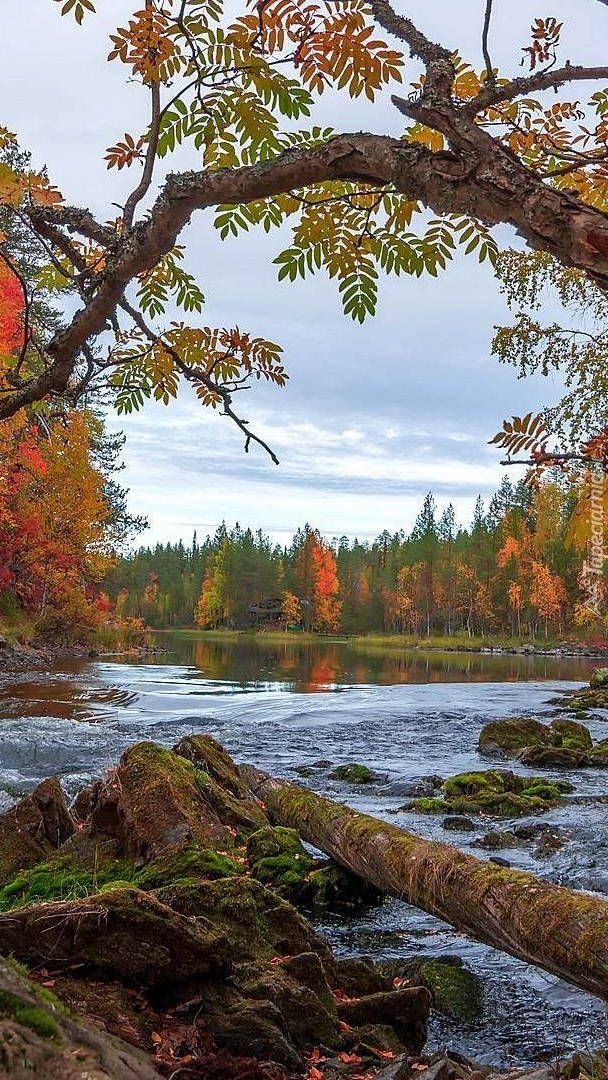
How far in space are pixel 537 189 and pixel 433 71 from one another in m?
0.68

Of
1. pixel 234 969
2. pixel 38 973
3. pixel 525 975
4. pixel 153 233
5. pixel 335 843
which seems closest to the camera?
pixel 153 233

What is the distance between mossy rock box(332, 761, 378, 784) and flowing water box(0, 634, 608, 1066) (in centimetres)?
28

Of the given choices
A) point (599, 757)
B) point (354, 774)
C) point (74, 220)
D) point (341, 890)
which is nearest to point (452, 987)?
point (341, 890)

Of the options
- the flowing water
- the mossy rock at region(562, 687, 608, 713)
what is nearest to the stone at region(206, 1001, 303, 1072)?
the flowing water

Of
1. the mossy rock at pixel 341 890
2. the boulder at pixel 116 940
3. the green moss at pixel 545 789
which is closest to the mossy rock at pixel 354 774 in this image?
the green moss at pixel 545 789

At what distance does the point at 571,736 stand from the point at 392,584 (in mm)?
102711

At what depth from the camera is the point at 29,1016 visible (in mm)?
2219

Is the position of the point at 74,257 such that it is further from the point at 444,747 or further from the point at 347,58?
the point at 444,747

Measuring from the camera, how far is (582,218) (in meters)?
1.90

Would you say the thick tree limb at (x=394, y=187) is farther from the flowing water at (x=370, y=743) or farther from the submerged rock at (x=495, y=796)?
the submerged rock at (x=495, y=796)


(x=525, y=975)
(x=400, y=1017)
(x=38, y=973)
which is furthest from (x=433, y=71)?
(x=525, y=975)

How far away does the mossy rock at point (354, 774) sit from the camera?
40.2 feet

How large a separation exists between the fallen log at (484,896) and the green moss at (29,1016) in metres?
2.87

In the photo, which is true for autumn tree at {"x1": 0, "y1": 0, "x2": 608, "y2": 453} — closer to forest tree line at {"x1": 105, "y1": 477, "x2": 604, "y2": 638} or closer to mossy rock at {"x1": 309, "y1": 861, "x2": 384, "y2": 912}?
mossy rock at {"x1": 309, "y1": 861, "x2": 384, "y2": 912}
